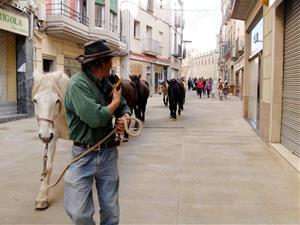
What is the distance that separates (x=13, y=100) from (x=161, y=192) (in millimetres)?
10234

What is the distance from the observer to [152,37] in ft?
104

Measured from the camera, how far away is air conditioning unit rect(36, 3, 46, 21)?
14430 millimetres

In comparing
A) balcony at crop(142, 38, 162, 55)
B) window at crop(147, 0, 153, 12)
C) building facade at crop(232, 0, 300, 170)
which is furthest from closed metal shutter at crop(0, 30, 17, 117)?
window at crop(147, 0, 153, 12)

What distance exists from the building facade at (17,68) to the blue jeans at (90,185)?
1074 cm

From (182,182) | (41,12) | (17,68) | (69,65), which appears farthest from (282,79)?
(69,65)

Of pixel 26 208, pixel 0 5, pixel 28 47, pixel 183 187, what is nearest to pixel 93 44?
pixel 26 208

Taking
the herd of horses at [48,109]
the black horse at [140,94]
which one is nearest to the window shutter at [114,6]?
the black horse at [140,94]

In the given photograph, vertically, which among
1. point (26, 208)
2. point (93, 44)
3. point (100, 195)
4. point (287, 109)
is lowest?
point (26, 208)

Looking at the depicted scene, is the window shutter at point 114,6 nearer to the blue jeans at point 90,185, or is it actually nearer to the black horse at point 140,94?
the black horse at point 140,94

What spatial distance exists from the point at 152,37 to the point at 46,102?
28572 mm

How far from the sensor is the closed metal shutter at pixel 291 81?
6186 millimetres

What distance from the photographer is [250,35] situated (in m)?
12.7

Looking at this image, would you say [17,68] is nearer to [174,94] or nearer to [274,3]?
[174,94]

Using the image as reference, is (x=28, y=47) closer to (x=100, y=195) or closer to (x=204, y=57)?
(x=100, y=195)
